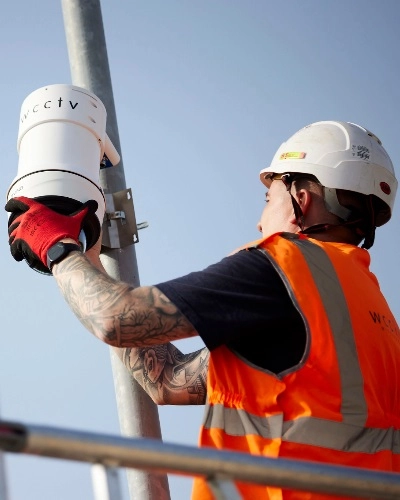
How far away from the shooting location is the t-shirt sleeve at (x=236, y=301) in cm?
323

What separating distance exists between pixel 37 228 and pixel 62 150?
0.49 metres

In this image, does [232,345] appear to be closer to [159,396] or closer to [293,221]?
[293,221]

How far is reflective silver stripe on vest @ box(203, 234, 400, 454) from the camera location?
→ 10.3 feet

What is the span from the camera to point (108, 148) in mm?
4605

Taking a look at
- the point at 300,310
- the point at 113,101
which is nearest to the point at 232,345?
the point at 300,310

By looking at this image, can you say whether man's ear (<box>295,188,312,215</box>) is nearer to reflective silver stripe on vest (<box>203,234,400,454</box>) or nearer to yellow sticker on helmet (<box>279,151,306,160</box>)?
yellow sticker on helmet (<box>279,151,306,160</box>)

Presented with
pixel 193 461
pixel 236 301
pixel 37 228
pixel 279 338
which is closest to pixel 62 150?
pixel 37 228

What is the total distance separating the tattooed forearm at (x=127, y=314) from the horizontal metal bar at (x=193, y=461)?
1.25 meters

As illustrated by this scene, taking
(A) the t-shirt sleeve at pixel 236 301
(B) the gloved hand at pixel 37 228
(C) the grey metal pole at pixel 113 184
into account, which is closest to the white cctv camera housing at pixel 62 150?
(B) the gloved hand at pixel 37 228

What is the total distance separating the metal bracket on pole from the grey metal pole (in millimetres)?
33

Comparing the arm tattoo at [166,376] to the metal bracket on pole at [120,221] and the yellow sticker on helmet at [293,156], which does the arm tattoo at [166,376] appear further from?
the yellow sticker on helmet at [293,156]

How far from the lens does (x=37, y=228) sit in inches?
149

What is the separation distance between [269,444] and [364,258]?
926 mm

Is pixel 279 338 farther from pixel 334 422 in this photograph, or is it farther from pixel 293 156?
pixel 293 156
